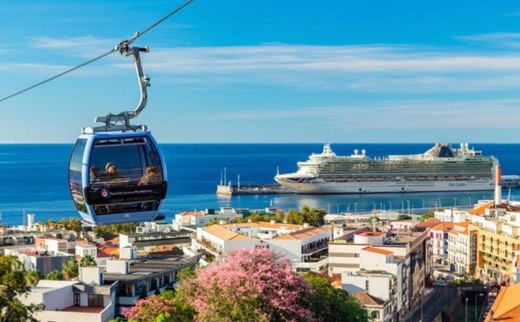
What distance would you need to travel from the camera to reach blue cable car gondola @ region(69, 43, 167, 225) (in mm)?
8719

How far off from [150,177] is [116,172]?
388mm

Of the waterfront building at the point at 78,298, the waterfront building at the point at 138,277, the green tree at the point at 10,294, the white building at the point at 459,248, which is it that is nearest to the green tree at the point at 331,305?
the waterfront building at the point at 138,277

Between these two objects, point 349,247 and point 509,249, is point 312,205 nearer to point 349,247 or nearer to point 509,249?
point 509,249

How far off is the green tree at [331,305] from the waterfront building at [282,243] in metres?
9.42

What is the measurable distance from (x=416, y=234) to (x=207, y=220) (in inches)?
689

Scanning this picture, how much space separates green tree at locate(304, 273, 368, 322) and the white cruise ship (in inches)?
2939

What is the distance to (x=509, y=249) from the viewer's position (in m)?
Answer: 35.8

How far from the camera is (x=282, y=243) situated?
108ft

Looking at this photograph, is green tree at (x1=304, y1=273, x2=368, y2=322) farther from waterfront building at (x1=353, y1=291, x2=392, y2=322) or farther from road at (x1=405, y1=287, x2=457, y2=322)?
road at (x1=405, y1=287, x2=457, y2=322)

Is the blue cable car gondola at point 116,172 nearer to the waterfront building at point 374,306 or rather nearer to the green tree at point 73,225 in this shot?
the waterfront building at point 374,306

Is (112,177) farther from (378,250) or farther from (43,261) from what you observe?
(43,261)

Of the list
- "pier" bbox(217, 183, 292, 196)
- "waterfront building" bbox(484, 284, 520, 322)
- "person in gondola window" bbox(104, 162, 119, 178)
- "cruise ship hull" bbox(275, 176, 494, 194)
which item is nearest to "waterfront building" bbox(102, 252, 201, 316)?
"waterfront building" bbox(484, 284, 520, 322)

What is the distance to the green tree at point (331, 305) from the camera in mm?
19188

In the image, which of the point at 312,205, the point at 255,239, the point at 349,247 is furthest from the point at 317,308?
the point at 312,205
